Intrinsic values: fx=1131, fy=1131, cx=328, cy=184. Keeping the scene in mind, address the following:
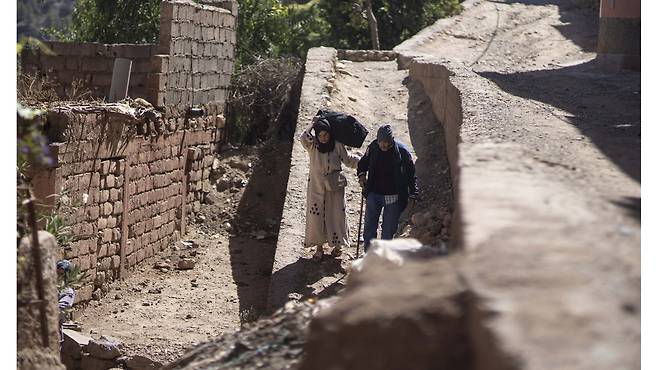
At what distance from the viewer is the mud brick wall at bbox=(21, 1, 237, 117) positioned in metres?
14.1

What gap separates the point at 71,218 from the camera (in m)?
11.5

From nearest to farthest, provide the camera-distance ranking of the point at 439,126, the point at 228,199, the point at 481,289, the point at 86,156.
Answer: the point at 481,289
the point at 86,156
the point at 439,126
the point at 228,199

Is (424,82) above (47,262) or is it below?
above

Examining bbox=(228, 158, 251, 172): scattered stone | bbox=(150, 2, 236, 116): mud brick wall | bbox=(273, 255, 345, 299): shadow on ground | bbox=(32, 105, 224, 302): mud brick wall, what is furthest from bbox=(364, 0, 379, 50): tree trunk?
bbox=(273, 255, 345, 299): shadow on ground

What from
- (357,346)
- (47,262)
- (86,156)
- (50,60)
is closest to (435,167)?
(86,156)

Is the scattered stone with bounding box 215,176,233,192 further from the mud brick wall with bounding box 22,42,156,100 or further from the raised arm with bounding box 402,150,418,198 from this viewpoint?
the raised arm with bounding box 402,150,418,198

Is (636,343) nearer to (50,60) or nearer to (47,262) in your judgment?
(47,262)

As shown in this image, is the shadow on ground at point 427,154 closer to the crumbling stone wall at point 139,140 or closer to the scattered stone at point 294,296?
the scattered stone at point 294,296

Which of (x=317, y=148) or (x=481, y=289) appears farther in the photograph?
(x=317, y=148)

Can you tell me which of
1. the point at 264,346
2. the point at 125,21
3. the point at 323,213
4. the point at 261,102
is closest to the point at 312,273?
the point at 323,213

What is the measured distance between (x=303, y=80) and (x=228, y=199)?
2.10 meters

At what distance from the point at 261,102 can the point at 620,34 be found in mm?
5609

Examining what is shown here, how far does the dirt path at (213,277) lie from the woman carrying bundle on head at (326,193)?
1.08m

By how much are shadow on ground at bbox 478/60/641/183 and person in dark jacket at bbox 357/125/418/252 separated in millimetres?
1517
